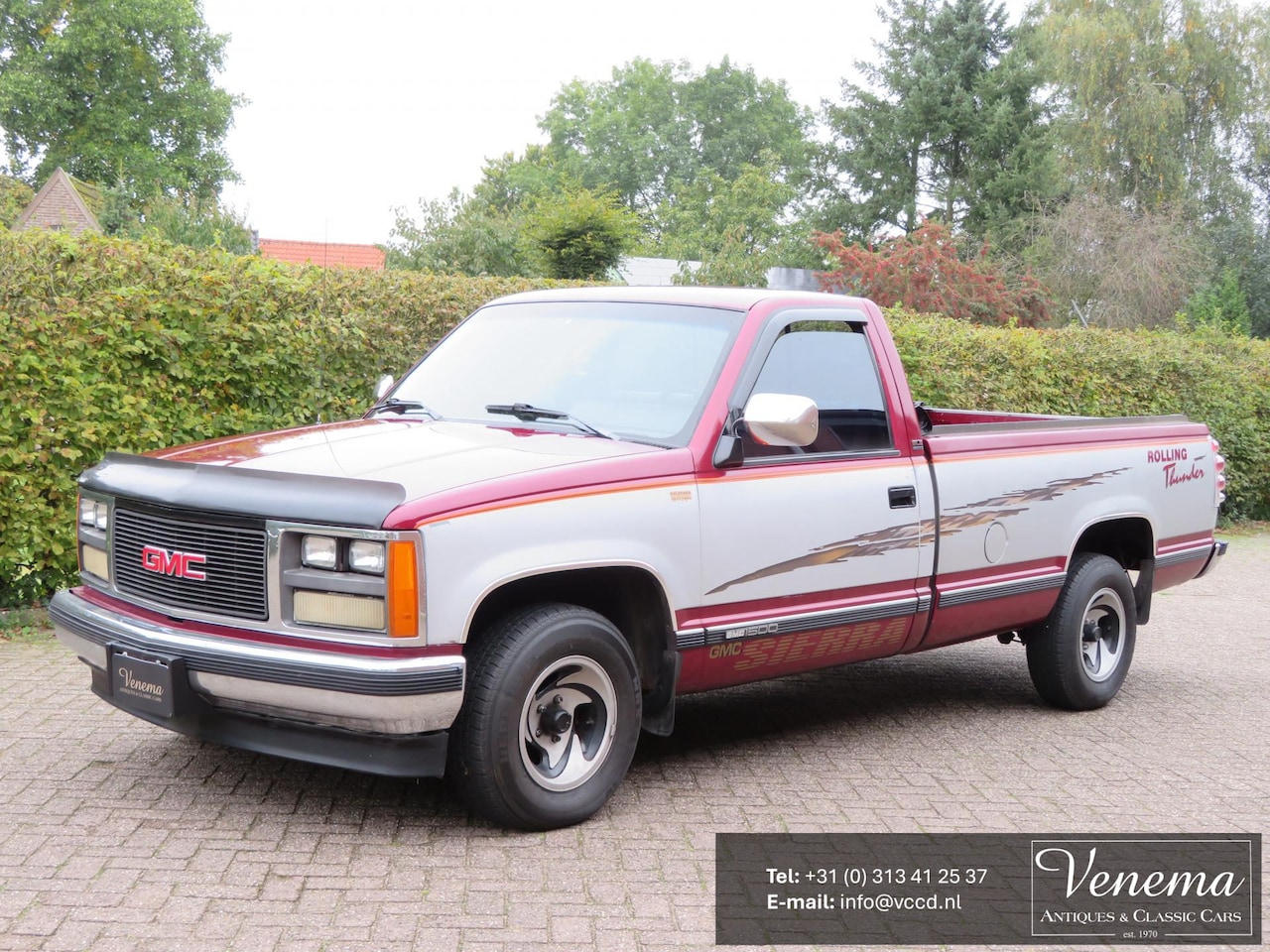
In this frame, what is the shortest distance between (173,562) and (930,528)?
3.22 meters

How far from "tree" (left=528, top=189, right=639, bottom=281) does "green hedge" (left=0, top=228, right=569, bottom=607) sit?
19641mm

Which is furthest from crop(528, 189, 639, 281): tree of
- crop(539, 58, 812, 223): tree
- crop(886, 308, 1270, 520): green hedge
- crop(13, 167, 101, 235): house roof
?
crop(539, 58, 812, 223): tree

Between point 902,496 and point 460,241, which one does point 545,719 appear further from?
point 460,241

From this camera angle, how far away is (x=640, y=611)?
5.11 m

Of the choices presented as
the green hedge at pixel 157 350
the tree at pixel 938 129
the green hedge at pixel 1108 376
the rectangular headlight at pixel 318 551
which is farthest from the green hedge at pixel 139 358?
the tree at pixel 938 129

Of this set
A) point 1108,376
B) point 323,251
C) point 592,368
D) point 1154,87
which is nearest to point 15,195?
point 323,251

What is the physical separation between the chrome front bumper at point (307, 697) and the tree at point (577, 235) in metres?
24.5

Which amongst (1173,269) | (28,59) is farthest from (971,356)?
(28,59)

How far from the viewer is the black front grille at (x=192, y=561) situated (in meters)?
4.41

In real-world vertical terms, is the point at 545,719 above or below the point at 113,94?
below

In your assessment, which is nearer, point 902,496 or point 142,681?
point 142,681

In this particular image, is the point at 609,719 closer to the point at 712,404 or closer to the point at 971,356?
the point at 712,404

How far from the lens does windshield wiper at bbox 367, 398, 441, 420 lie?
5698 mm

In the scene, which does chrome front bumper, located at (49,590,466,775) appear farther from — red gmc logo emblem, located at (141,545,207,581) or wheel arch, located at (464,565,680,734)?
wheel arch, located at (464,565,680,734)
